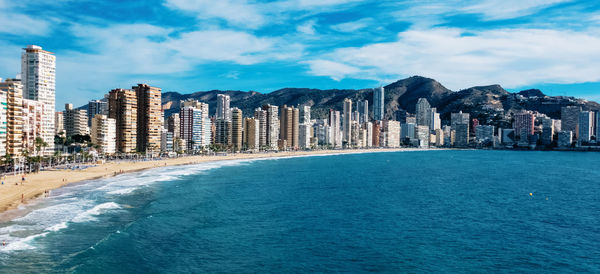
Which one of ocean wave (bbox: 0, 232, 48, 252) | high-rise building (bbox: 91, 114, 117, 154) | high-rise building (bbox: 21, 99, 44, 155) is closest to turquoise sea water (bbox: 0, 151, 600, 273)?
ocean wave (bbox: 0, 232, 48, 252)

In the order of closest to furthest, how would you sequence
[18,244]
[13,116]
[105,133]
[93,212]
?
1. [18,244]
2. [93,212]
3. [13,116]
4. [105,133]

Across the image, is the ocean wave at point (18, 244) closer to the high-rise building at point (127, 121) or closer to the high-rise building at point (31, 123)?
the high-rise building at point (31, 123)

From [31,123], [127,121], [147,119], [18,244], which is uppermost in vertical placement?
[147,119]

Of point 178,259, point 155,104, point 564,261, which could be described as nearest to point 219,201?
point 178,259

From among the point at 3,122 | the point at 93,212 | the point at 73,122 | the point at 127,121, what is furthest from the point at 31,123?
the point at 93,212

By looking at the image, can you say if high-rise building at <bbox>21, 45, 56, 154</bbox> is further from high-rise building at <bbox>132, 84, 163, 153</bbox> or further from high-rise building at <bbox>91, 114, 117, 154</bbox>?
high-rise building at <bbox>132, 84, 163, 153</bbox>

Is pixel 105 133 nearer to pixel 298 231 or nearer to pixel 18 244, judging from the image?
pixel 18 244

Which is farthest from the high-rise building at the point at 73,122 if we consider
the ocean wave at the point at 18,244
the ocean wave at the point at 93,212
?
the ocean wave at the point at 18,244
